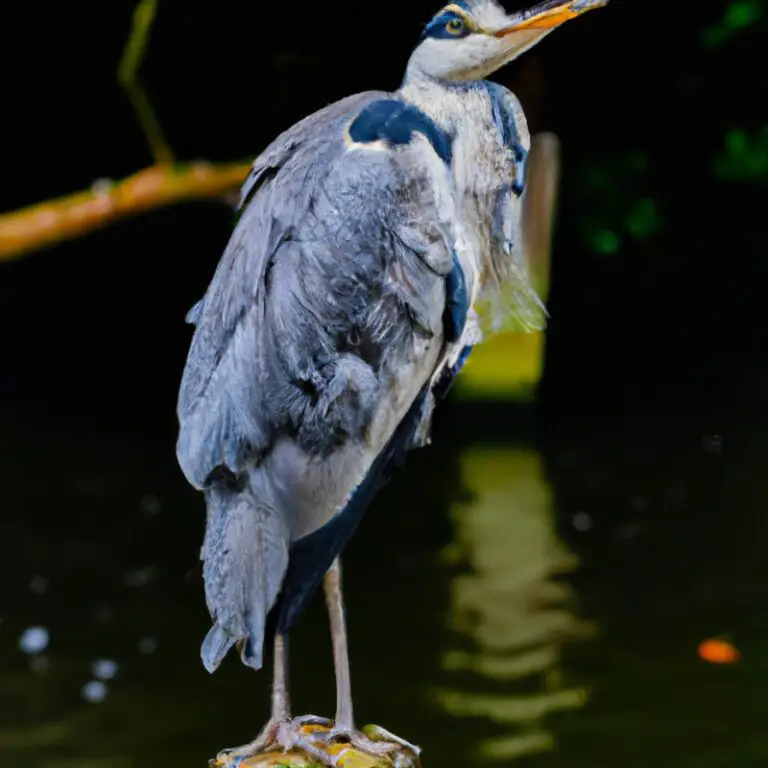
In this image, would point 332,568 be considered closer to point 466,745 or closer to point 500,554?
point 466,745

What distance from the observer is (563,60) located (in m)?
4.65

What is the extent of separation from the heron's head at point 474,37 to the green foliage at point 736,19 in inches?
115

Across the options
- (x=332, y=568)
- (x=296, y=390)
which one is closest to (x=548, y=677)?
(x=332, y=568)

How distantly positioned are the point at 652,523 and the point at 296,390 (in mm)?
2661

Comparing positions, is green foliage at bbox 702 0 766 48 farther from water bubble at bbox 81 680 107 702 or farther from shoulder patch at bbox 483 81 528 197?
shoulder patch at bbox 483 81 528 197

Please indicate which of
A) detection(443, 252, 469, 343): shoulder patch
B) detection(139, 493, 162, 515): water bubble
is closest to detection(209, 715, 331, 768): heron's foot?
detection(443, 252, 469, 343): shoulder patch

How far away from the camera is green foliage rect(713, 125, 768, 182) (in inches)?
177

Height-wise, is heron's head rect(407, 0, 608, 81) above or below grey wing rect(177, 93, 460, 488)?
above

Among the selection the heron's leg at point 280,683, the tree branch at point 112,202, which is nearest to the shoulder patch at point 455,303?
the heron's leg at point 280,683

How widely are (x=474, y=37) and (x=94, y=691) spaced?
2.01 metres

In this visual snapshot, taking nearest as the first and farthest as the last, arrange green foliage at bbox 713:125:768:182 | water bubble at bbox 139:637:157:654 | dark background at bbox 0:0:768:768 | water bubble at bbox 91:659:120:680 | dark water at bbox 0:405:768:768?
dark water at bbox 0:405:768:768, dark background at bbox 0:0:768:768, water bubble at bbox 91:659:120:680, water bubble at bbox 139:637:157:654, green foliage at bbox 713:125:768:182

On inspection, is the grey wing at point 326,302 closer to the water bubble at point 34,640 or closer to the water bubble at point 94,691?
the water bubble at point 94,691

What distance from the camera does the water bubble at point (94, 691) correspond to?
117 inches

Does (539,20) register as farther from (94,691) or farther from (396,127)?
(94,691)
